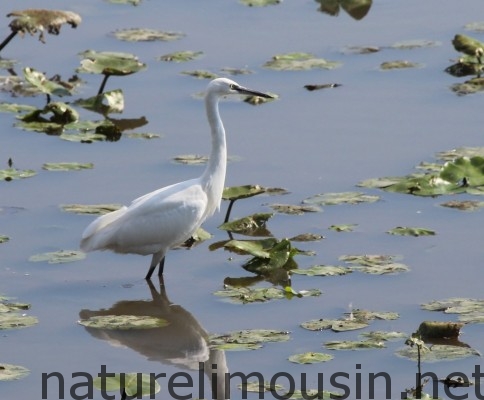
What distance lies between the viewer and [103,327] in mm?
7871

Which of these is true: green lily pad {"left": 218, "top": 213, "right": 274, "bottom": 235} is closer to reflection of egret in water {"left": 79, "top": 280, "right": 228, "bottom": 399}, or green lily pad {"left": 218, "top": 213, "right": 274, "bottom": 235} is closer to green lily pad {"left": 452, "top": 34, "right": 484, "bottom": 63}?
reflection of egret in water {"left": 79, "top": 280, "right": 228, "bottom": 399}

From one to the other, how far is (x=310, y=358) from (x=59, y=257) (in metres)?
2.31

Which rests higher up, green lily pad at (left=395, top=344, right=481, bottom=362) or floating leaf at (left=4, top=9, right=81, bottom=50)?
floating leaf at (left=4, top=9, right=81, bottom=50)

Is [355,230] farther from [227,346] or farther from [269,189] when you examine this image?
[227,346]

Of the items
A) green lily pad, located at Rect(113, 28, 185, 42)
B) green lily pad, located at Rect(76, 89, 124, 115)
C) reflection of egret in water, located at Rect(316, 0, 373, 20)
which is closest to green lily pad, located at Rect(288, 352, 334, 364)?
green lily pad, located at Rect(76, 89, 124, 115)

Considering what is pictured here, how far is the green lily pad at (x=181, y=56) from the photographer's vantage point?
43.1 feet

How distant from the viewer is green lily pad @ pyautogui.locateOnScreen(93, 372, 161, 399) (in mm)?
6645

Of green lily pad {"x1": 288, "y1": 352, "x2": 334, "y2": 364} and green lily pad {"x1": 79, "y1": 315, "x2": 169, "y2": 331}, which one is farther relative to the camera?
green lily pad {"x1": 79, "y1": 315, "x2": 169, "y2": 331}

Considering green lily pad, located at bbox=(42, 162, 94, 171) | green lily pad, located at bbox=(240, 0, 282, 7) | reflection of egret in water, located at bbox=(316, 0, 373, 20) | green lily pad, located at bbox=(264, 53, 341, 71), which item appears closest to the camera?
green lily pad, located at bbox=(42, 162, 94, 171)

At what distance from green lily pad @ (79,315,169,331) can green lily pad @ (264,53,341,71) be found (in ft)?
17.3

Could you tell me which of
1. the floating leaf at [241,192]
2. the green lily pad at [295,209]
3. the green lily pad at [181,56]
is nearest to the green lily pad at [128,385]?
the floating leaf at [241,192]

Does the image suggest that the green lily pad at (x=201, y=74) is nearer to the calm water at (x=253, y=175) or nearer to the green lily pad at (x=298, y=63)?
the calm water at (x=253, y=175)

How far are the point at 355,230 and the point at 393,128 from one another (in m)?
2.23

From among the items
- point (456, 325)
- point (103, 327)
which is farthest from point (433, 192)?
point (103, 327)
